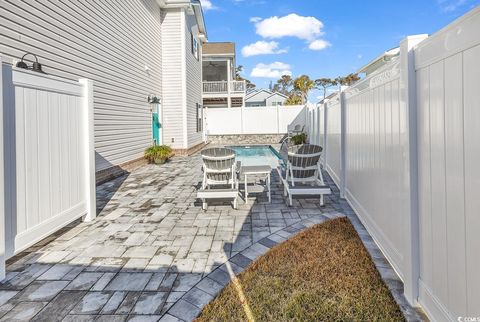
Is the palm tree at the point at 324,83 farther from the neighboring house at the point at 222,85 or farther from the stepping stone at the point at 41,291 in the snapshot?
the stepping stone at the point at 41,291

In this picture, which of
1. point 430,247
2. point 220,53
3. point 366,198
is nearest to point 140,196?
point 366,198

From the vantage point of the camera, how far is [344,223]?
4.32 meters

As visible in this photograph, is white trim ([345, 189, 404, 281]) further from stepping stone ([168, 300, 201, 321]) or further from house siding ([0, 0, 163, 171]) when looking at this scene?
house siding ([0, 0, 163, 171])

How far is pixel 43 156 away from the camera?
12.0 ft

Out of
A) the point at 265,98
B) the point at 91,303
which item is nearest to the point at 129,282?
the point at 91,303

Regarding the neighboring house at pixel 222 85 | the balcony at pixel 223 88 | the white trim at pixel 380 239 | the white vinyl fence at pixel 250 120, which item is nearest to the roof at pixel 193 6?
the neighboring house at pixel 222 85

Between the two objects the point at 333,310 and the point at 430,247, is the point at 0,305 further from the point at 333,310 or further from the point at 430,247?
the point at 430,247

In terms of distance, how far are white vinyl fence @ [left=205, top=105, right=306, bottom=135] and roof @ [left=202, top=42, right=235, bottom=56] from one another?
195 inches

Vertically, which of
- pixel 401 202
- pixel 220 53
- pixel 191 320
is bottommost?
pixel 191 320

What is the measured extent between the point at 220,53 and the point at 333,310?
2276cm

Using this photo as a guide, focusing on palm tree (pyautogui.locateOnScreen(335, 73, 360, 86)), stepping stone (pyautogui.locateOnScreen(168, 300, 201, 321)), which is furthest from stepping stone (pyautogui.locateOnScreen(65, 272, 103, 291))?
palm tree (pyautogui.locateOnScreen(335, 73, 360, 86))

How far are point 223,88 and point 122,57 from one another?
14.3 metres

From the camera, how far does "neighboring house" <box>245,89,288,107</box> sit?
3738cm

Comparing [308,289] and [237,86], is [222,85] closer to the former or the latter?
[237,86]
